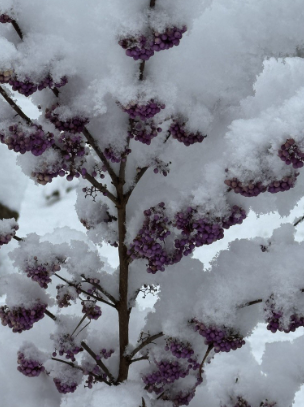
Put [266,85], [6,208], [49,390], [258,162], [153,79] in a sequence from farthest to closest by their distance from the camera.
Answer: [6,208], [49,390], [266,85], [153,79], [258,162]

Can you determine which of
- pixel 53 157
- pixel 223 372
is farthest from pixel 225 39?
pixel 223 372

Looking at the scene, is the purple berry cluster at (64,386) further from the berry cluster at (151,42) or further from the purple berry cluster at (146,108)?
the berry cluster at (151,42)

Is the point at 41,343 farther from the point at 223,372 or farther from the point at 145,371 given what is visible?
the point at 223,372

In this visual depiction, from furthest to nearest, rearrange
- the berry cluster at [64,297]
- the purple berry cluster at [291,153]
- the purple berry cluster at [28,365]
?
the purple berry cluster at [28,365] < the berry cluster at [64,297] < the purple berry cluster at [291,153]

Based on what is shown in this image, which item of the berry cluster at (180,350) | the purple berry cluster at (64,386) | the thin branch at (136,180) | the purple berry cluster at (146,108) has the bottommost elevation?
the berry cluster at (180,350)

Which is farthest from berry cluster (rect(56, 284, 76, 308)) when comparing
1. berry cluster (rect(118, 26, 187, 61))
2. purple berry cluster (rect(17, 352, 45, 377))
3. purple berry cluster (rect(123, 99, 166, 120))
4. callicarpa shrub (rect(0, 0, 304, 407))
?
berry cluster (rect(118, 26, 187, 61))

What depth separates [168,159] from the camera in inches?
50.4

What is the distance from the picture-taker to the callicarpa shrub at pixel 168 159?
3.07 feet

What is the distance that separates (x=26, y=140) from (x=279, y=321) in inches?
25.4

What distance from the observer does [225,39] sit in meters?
1.15

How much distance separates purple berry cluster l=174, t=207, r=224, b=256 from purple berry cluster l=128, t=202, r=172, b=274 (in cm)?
4

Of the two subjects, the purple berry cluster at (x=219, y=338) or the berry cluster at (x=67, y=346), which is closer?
the purple berry cluster at (x=219, y=338)

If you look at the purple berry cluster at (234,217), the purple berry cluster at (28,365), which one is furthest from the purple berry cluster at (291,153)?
the purple berry cluster at (28,365)

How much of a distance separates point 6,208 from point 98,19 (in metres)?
1.90
